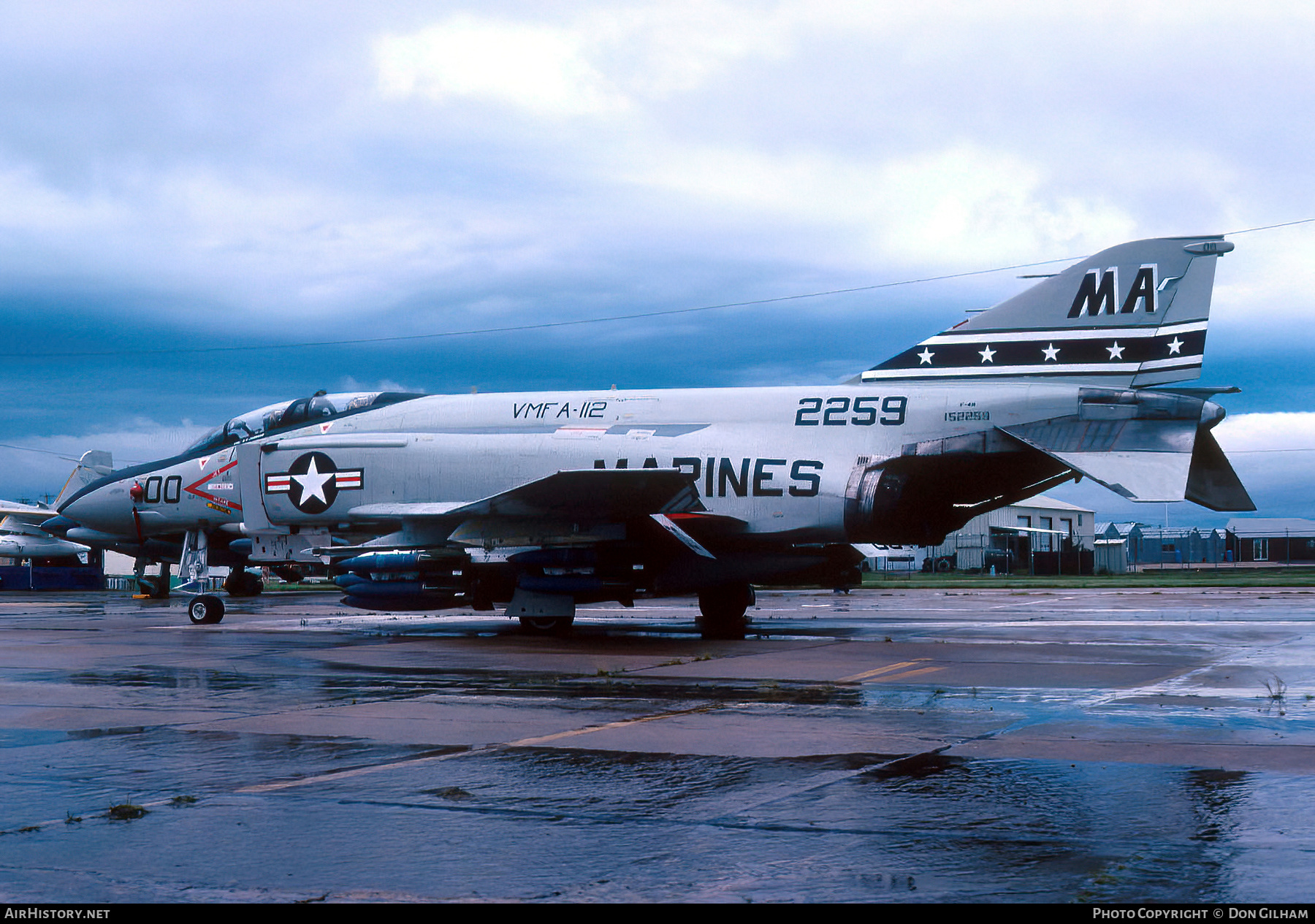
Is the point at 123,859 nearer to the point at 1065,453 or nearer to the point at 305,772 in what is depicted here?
the point at 305,772

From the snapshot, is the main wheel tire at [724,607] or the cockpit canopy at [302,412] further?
the cockpit canopy at [302,412]

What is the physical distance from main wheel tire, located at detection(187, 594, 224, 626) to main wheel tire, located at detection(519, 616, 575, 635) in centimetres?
589

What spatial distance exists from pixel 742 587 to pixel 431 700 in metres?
8.70

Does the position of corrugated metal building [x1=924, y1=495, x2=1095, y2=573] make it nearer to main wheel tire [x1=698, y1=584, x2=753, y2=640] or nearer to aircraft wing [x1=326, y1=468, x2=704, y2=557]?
main wheel tire [x1=698, y1=584, x2=753, y2=640]

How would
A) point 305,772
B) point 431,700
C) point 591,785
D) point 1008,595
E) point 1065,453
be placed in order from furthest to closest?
point 1008,595 < point 1065,453 < point 431,700 < point 305,772 < point 591,785

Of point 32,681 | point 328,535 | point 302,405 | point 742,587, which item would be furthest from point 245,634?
point 742,587

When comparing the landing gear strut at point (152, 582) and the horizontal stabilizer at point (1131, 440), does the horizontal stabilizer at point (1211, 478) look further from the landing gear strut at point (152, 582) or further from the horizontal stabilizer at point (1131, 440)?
the landing gear strut at point (152, 582)

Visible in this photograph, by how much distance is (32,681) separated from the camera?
11109 mm

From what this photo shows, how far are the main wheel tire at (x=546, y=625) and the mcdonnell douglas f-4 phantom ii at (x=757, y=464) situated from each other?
0.14ft

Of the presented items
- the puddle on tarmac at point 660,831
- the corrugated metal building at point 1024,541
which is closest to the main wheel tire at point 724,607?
the puddle on tarmac at point 660,831

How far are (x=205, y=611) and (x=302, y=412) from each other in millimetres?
3908

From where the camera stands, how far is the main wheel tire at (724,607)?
691 inches

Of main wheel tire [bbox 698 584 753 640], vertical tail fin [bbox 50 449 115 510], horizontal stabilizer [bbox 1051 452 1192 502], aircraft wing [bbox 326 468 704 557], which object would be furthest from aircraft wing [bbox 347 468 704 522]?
vertical tail fin [bbox 50 449 115 510]

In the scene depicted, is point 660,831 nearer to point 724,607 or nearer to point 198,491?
point 724,607
